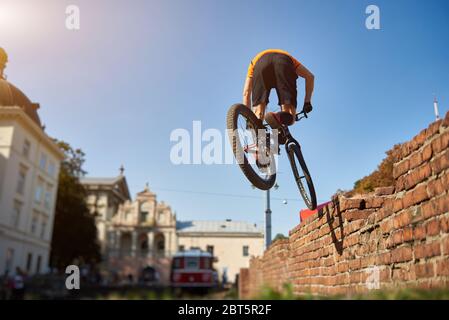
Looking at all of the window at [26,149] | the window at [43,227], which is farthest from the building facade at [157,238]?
the window at [26,149]

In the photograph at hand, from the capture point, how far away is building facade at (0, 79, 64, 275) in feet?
94.0

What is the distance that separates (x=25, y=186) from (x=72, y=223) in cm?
897

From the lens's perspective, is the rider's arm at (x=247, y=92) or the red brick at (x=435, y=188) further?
the rider's arm at (x=247, y=92)

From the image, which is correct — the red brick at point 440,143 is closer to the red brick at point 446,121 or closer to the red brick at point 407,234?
the red brick at point 446,121

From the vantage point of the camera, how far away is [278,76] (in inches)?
136

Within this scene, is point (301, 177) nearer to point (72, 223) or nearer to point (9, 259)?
point (9, 259)

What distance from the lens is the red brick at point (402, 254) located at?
1.98 metres

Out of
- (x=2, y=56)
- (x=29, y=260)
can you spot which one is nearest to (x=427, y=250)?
(x=2, y=56)

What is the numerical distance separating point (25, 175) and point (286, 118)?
33.5 meters

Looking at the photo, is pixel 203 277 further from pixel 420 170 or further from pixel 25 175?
pixel 420 170

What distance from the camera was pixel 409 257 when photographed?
6.48 ft

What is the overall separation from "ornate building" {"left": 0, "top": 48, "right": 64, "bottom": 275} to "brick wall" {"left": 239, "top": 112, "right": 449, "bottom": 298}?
2601 cm
